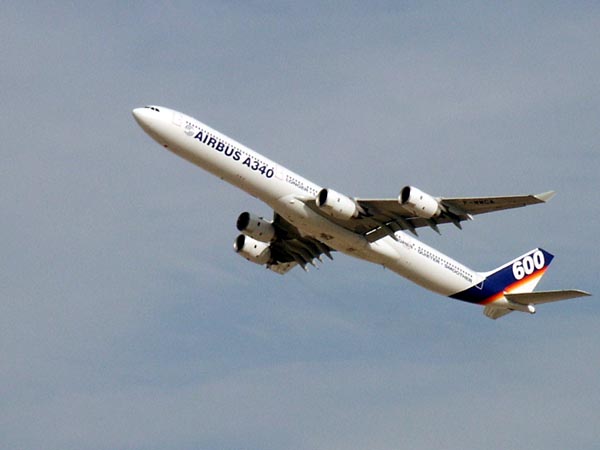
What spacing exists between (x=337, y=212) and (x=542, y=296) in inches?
619

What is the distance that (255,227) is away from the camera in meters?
76.6

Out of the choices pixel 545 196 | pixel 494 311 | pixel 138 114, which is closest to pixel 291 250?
pixel 494 311

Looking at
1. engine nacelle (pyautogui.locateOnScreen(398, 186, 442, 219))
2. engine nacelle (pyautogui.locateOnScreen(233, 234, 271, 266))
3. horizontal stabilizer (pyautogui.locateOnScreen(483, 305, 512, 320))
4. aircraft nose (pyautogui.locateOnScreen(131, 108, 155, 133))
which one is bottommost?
horizontal stabilizer (pyautogui.locateOnScreen(483, 305, 512, 320))

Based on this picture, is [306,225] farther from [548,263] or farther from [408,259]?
[548,263]

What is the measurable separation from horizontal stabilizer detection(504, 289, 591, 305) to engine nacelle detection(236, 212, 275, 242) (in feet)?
52.6

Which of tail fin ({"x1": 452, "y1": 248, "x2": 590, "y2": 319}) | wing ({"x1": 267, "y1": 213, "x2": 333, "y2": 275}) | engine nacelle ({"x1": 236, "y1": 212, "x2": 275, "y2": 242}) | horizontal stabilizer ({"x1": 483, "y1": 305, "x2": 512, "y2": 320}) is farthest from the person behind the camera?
horizontal stabilizer ({"x1": 483, "y1": 305, "x2": 512, "y2": 320})

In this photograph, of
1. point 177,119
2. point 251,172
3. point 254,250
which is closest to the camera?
point 177,119

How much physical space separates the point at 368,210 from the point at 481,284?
12570 mm

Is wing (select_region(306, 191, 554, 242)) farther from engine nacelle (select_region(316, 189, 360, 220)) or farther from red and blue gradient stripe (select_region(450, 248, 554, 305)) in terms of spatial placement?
red and blue gradient stripe (select_region(450, 248, 554, 305))

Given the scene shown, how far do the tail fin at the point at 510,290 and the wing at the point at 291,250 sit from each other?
9.29 meters

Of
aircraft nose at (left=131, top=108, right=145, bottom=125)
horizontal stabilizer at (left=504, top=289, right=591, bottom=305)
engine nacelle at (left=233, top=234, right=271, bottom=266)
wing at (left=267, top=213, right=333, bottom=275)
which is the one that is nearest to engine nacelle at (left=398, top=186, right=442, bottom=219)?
horizontal stabilizer at (left=504, top=289, right=591, bottom=305)

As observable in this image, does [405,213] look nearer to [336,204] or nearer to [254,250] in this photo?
[336,204]

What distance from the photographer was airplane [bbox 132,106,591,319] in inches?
2694

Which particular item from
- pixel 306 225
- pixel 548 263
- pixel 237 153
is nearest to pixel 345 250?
pixel 306 225
